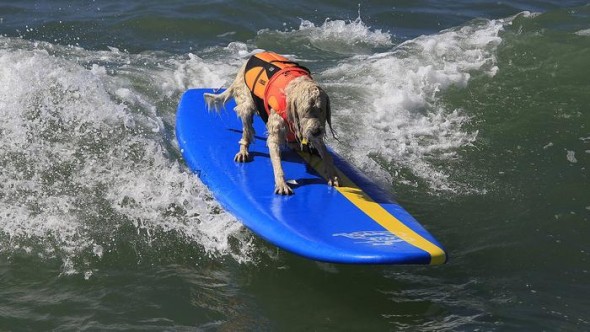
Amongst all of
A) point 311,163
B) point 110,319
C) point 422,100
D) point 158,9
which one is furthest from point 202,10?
point 110,319

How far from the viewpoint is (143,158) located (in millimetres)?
7785

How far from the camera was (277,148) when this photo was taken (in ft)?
21.4

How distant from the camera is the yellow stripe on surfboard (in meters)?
5.50

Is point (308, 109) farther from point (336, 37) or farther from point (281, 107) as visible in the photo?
point (336, 37)

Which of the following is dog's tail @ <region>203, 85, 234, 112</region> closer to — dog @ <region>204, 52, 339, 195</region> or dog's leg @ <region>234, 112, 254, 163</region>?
dog @ <region>204, 52, 339, 195</region>

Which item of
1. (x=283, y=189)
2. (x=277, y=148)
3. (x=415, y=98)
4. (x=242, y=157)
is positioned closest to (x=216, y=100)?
(x=242, y=157)

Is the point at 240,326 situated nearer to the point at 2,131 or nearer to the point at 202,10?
the point at 2,131

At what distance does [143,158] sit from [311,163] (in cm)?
184

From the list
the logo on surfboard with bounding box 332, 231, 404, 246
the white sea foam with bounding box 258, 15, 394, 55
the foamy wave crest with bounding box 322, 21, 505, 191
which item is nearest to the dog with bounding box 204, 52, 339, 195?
the logo on surfboard with bounding box 332, 231, 404, 246

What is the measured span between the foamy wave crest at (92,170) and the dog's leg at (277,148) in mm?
509

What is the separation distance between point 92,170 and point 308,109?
2666 mm

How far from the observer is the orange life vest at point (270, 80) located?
6410 millimetres

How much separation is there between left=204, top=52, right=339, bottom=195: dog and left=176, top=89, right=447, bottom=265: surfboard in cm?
17

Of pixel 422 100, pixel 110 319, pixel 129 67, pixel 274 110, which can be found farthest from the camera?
pixel 129 67
